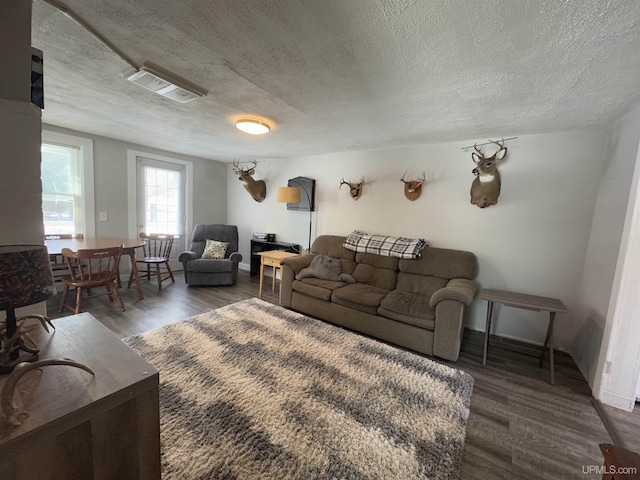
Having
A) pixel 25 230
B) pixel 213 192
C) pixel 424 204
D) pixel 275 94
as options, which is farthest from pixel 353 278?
pixel 213 192

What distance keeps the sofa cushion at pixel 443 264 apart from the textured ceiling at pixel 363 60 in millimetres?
1421

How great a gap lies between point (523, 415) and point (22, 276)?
113 inches

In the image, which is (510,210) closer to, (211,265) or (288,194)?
(288,194)

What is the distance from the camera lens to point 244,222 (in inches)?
222

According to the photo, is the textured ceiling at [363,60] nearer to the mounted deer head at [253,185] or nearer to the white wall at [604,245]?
the white wall at [604,245]

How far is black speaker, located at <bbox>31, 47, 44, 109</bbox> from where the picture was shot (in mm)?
1183

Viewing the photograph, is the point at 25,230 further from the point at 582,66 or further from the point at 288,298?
the point at 582,66

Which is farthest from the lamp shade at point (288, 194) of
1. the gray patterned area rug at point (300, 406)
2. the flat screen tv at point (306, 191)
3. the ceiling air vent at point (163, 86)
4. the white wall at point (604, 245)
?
the white wall at point (604, 245)

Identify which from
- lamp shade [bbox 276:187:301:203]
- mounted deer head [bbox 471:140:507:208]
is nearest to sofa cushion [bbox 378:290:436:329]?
mounted deer head [bbox 471:140:507:208]

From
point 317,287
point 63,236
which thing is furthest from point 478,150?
point 63,236

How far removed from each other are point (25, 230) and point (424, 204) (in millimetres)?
3631

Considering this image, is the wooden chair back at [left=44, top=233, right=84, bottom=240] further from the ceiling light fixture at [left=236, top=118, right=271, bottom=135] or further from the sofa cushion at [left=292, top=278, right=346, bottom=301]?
the sofa cushion at [left=292, top=278, right=346, bottom=301]

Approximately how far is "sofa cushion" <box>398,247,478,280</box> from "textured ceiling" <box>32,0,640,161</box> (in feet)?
4.66

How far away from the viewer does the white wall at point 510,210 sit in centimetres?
264
